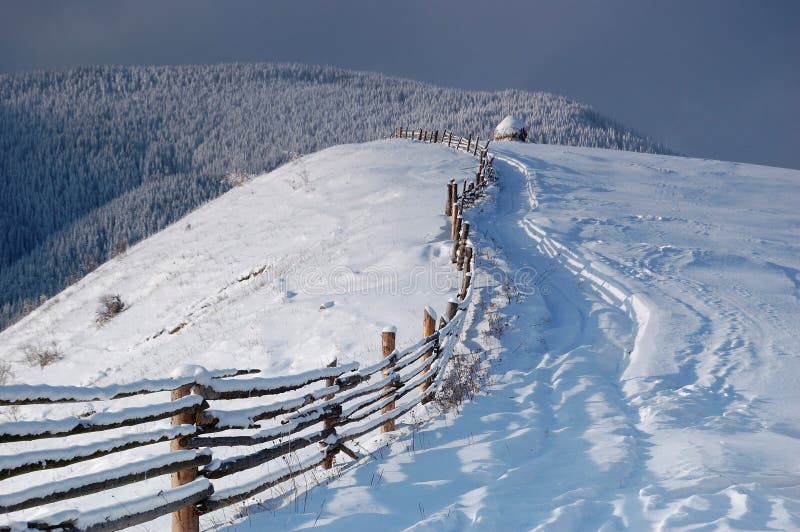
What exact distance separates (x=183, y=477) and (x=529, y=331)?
25.2 feet

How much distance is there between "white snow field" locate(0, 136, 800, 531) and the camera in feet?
17.0

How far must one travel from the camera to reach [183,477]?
180 inches

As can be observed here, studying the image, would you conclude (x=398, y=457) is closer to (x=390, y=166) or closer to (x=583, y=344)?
(x=583, y=344)

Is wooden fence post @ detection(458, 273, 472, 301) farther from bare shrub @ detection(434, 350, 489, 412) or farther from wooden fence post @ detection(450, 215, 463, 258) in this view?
wooden fence post @ detection(450, 215, 463, 258)

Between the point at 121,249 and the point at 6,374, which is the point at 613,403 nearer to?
the point at 6,374

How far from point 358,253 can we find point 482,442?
1244 cm

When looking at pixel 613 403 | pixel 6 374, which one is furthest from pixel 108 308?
pixel 613 403

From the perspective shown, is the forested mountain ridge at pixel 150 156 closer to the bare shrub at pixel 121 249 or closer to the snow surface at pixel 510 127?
the bare shrub at pixel 121 249

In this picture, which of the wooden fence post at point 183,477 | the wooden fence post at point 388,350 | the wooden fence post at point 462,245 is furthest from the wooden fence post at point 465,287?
the wooden fence post at point 183,477

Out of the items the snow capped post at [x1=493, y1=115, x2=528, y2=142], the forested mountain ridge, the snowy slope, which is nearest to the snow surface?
the snow capped post at [x1=493, y1=115, x2=528, y2=142]

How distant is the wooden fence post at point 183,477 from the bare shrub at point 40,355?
68.3ft

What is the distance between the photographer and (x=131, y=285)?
27.8m

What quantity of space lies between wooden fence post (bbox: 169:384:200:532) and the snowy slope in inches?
16.7

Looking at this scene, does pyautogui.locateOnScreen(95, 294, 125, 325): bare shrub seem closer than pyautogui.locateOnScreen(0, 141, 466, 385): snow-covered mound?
No
